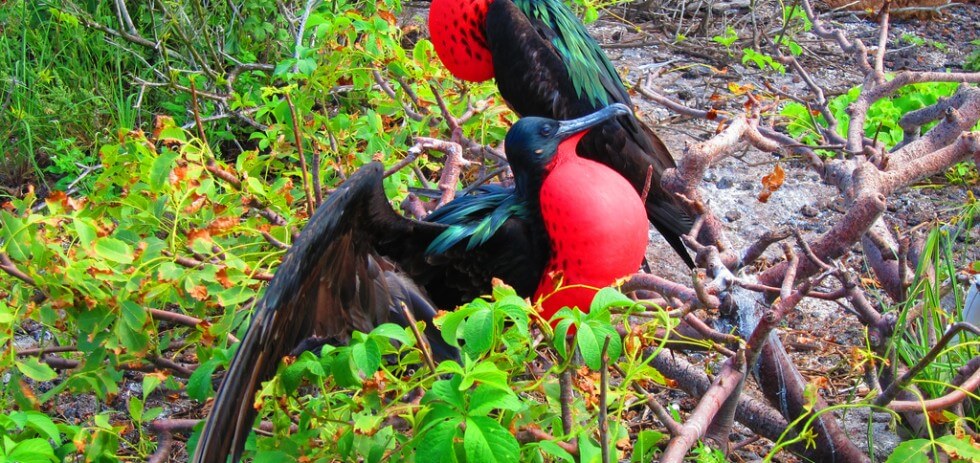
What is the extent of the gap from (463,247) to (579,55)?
0.74 m

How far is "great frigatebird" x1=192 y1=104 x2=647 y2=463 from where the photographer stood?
1.46m

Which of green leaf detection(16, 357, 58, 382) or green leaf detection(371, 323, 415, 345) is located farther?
green leaf detection(16, 357, 58, 382)

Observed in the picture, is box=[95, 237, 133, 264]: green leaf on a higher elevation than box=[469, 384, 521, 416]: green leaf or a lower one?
higher

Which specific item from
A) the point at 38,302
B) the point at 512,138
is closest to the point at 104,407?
the point at 38,302

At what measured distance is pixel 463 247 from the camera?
178 centimetres

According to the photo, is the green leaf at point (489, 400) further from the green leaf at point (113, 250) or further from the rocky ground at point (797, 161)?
the rocky ground at point (797, 161)

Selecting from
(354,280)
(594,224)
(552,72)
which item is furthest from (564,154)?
(552,72)

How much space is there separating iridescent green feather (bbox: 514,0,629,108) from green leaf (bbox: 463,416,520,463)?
4.58ft

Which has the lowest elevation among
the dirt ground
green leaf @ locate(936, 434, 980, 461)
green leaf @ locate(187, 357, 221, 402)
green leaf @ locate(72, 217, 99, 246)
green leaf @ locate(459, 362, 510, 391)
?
the dirt ground

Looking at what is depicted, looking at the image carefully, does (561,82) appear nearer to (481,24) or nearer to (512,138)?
(481,24)

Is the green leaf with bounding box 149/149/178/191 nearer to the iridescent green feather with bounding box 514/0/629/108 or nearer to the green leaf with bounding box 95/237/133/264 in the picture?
the green leaf with bounding box 95/237/133/264

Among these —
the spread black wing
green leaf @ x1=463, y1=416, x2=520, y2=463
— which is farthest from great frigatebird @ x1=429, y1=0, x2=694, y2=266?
green leaf @ x1=463, y1=416, x2=520, y2=463

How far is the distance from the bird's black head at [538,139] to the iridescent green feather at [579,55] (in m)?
0.50

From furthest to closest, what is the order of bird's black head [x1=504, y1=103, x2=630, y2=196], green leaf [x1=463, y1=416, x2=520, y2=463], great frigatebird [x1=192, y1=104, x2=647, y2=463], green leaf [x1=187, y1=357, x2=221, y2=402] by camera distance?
bird's black head [x1=504, y1=103, x2=630, y2=196]
great frigatebird [x1=192, y1=104, x2=647, y2=463]
green leaf [x1=187, y1=357, x2=221, y2=402]
green leaf [x1=463, y1=416, x2=520, y2=463]
